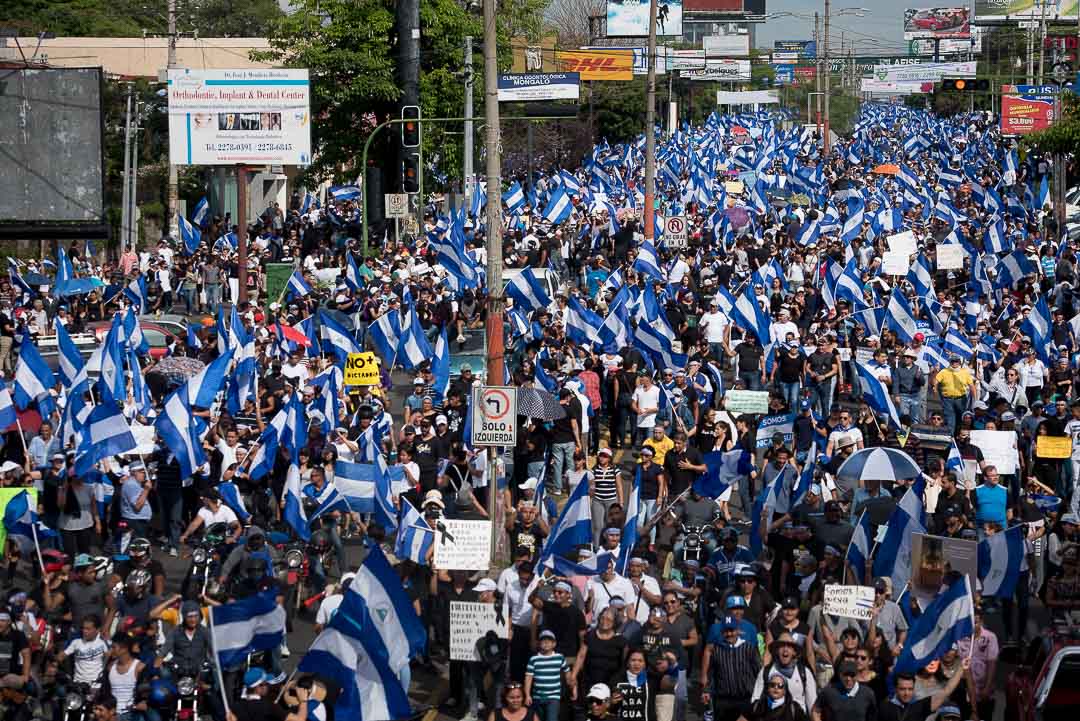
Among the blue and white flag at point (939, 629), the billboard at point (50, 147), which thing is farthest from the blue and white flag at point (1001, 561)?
the billboard at point (50, 147)

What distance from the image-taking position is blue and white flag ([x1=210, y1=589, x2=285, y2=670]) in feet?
36.1

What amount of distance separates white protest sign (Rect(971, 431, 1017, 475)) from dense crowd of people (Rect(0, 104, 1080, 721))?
22 millimetres

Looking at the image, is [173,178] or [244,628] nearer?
[244,628]

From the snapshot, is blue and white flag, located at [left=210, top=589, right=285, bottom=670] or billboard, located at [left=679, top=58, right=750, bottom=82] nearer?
blue and white flag, located at [left=210, top=589, right=285, bottom=670]

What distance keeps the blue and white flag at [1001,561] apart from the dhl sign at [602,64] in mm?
56930

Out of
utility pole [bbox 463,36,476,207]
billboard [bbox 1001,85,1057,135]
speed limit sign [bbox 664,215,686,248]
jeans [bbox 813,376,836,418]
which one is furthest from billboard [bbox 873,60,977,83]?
jeans [bbox 813,376,836,418]

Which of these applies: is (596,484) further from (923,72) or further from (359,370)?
(923,72)

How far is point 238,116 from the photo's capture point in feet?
117

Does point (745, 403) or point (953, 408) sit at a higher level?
point (745, 403)

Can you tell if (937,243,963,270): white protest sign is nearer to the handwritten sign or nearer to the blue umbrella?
the handwritten sign

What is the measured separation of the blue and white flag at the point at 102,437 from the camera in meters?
16.2

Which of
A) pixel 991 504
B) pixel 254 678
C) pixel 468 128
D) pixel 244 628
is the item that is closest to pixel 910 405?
pixel 991 504

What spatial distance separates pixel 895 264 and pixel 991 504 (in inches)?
540

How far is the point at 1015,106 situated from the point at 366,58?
1783 centimetres
